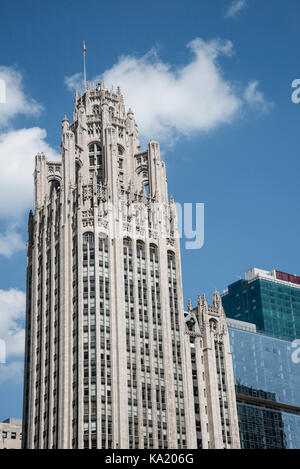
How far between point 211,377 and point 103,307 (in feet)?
90.0

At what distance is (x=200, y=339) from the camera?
593 ft

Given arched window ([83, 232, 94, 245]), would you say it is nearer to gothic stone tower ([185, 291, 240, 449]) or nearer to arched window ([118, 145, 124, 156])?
gothic stone tower ([185, 291, 240, 449])

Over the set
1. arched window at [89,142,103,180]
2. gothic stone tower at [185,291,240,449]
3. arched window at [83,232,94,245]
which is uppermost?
arched window at [89,142,103,180]

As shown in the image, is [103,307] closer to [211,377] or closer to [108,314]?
[108,314]

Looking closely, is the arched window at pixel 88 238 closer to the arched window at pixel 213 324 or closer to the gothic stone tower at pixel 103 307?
the gothic stone tower at pixel 103 307

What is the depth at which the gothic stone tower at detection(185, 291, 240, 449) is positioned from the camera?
558 feet

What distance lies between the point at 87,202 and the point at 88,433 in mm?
48049

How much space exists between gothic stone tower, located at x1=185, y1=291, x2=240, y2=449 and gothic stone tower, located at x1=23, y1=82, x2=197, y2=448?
5.11 metres

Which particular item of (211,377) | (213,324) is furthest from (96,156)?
(211,377)

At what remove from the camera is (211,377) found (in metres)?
176

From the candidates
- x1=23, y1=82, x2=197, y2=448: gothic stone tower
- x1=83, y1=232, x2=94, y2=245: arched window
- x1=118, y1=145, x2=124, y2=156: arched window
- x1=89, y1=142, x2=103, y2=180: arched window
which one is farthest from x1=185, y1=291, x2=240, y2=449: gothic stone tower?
x1=118, y1=145, x2=124, y2=156: arched window

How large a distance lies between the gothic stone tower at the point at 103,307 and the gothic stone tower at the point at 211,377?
5.11 metres

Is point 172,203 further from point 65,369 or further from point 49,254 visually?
point 65,369
